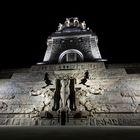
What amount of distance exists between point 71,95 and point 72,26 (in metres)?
11.5

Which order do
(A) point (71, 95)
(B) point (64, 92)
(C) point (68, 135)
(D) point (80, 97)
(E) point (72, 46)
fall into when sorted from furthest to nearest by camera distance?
(E) point (72, 46)
(B) point (64, 92)
(D) point (80, 97)
(A) point (71, 95)
(C) point (68, 135)

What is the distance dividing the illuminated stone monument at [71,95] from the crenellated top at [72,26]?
711cm

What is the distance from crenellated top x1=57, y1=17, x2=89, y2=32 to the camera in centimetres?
2119

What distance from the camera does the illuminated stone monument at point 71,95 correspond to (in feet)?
37.0

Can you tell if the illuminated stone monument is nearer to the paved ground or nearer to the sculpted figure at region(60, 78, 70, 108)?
the sculpted figure at region(60, 78, 70, 108)

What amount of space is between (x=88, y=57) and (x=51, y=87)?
257 inches

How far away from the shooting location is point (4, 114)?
12.1 meters

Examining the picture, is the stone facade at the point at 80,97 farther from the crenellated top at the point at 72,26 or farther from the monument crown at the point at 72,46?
the crenellated top at the point at 72,26

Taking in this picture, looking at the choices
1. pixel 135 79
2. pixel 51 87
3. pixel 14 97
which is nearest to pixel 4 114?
pixel 14 97

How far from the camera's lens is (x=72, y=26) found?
2158 cm

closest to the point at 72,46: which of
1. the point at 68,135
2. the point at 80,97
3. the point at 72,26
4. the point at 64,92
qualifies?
the point at 72,26

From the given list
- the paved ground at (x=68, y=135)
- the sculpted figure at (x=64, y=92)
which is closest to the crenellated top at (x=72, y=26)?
the sculpted figure at (x=64, y=92)

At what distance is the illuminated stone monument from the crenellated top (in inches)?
280

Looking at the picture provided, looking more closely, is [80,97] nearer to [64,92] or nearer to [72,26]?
[64,92]
